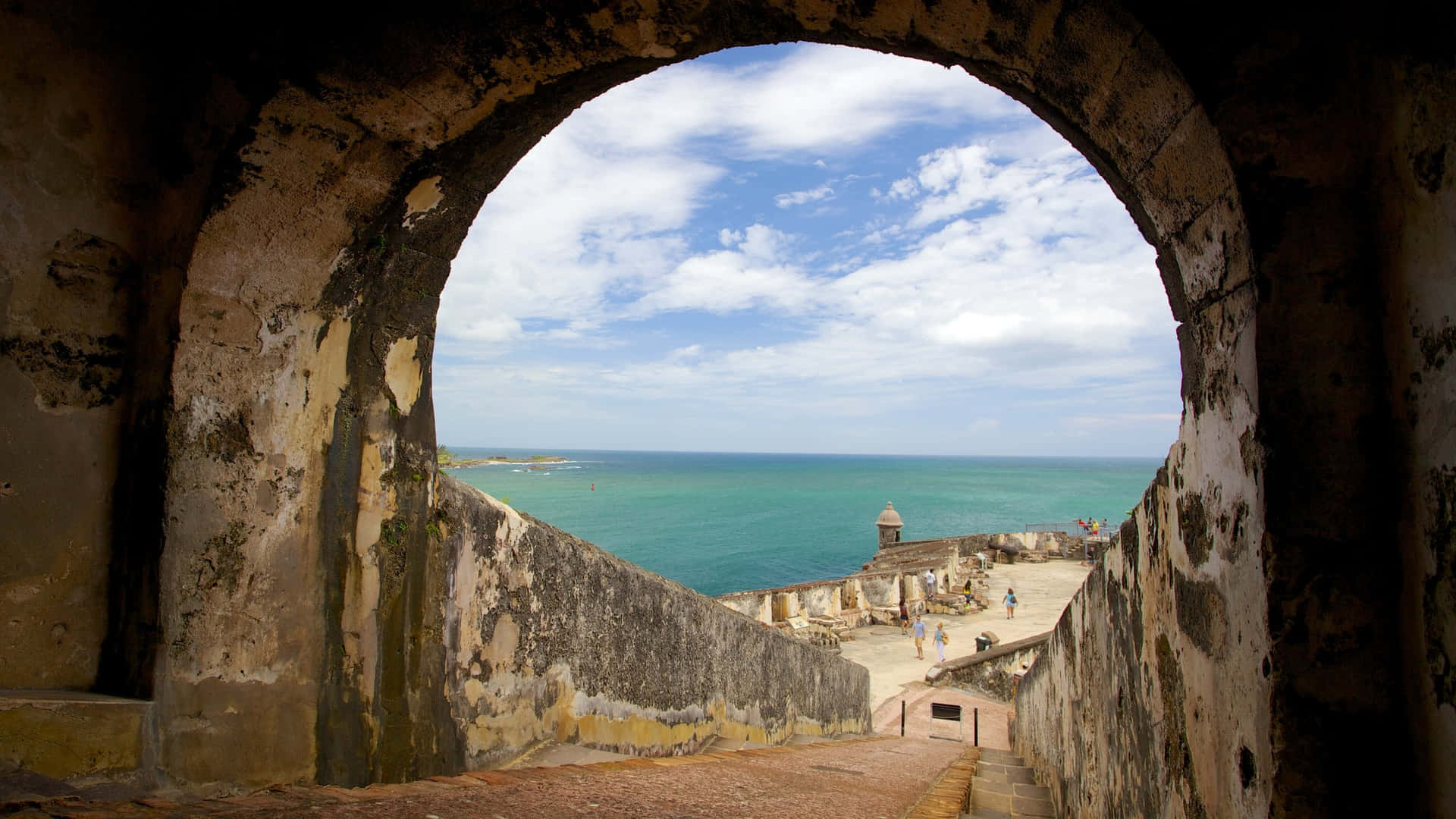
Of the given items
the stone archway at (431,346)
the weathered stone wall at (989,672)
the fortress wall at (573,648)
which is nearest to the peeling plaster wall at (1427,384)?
the stone archway at (431,346)

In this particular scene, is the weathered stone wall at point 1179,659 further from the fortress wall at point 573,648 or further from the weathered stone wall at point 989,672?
the weathered stone wall at point 989,672

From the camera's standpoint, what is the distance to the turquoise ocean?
38875mm

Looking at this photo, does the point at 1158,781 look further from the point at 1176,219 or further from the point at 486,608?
the point at 486,608

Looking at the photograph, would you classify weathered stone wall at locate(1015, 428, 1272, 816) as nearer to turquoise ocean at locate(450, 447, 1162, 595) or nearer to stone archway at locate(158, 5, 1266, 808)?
stone archway at locate(158, 5, 1266, 808)

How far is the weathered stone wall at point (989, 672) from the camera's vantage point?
1166cm

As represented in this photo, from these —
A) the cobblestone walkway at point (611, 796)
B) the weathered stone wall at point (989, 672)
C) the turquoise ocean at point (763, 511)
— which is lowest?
the turquoise ocean at point (763, 511)

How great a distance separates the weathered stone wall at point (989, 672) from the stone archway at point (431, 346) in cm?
940

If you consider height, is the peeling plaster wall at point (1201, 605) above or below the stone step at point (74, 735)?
above

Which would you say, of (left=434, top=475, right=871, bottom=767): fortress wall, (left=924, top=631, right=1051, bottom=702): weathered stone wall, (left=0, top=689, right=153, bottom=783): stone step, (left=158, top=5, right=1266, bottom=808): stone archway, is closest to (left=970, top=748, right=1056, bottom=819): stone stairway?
(left=434, top=475, right=871, bottom=767): fortress wall

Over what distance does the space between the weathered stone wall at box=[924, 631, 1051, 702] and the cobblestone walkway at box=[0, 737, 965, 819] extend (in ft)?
28.0

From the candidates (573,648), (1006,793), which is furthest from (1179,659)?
(1006,793)

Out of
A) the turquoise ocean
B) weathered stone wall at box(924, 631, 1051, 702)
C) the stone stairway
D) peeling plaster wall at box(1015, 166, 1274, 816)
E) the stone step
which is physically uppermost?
peeling plaster wall at box(1015, 166, 1274, 816)

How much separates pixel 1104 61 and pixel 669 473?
12542cm

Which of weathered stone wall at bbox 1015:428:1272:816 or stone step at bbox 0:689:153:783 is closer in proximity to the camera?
weathered stone wall at bbox 1015:428:1272:816
